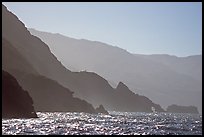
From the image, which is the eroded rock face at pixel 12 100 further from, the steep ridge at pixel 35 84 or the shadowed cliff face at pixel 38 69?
the shadowed cliff face at pixel 38 69

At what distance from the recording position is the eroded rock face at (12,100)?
293ft

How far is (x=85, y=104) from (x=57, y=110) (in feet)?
62.9

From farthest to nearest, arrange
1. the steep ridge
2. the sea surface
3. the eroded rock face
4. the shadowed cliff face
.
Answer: the shadowed cliff face, the steep ridge, the eroded rock face, the sea surface

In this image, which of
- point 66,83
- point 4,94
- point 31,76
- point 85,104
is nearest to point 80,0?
point 4,94

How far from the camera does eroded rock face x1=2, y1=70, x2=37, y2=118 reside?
293 ft

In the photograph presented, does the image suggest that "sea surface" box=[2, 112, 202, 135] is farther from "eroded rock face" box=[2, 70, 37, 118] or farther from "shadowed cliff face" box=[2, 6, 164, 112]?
"shadowed cliff face" box=[2, 6, 164, 112]

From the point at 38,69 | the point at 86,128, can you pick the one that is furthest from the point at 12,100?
the point at 38,69

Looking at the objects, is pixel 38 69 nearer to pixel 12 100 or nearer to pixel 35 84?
pixel 35 84

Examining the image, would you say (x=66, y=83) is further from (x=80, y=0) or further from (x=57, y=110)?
(x=80, y=0)

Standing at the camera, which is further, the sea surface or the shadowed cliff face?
the shadowed cliff face

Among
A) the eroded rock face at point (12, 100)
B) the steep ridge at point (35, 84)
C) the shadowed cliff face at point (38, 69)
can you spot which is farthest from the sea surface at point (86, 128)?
the shadowed cliff face at point (38, 69)

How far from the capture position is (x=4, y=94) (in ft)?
293

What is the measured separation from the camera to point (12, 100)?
90250mm

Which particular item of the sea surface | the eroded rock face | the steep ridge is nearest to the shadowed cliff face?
the steep ridge
